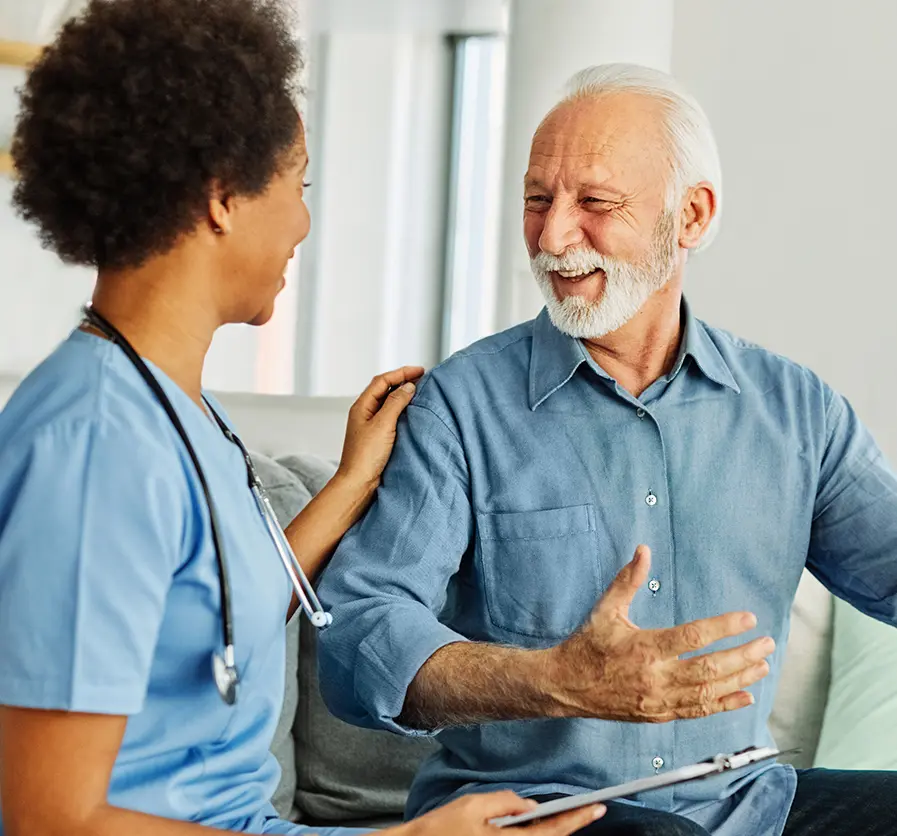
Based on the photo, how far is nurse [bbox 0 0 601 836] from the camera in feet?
3.19

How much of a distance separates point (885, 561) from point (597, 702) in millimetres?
554

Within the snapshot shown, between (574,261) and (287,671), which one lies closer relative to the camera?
(574,261)

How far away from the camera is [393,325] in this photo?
4102mm

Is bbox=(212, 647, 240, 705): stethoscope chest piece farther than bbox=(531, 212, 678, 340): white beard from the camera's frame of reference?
No

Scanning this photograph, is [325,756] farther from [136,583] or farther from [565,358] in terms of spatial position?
[136,583]

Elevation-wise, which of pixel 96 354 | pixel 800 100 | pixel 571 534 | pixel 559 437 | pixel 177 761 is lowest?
pixel 177 761

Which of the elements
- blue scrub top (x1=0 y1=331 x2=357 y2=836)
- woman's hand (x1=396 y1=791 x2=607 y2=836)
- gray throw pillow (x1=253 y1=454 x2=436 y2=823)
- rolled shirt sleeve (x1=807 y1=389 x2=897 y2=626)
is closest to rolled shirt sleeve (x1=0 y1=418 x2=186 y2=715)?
blue scrub top (x1=0 y1=331 x2=357 y2=836)

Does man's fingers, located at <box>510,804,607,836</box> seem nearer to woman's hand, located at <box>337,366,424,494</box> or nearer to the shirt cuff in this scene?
the shirt cuff

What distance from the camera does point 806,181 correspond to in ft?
9.39

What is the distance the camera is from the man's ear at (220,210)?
111 cm

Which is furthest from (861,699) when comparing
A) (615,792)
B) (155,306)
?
(155,306)

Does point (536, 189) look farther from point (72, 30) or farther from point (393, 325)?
point (393, 325)

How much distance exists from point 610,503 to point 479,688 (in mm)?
336

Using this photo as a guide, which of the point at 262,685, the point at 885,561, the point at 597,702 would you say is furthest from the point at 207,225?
the point at 885,561
